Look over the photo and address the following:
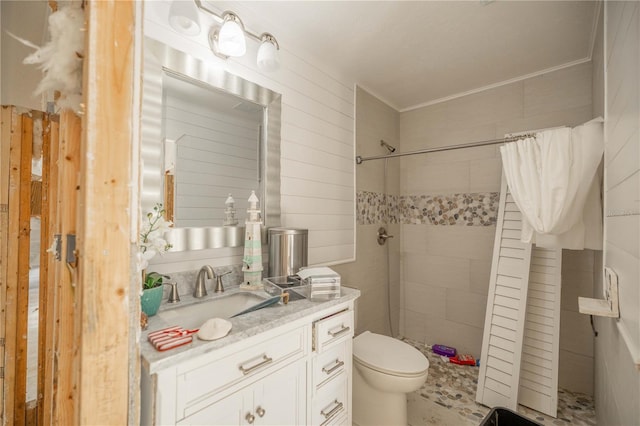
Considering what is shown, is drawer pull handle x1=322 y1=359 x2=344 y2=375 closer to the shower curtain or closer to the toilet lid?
the toilet lid

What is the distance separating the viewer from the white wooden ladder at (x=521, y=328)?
180 centimetres

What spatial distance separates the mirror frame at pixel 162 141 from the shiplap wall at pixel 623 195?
4.71ft

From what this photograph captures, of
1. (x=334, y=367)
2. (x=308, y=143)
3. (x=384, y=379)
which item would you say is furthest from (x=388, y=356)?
(x=308, y=143)

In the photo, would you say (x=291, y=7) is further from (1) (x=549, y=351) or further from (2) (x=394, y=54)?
(1) (x=549, y=351)

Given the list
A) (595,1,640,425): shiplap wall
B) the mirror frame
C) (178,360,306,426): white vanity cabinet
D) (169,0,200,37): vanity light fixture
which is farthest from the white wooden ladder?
(169,0,200,37): vanity light fixture

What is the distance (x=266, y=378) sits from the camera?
3.38 feet

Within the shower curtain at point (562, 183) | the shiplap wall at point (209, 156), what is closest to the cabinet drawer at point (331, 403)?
the shiplap wall at point (209, 156)

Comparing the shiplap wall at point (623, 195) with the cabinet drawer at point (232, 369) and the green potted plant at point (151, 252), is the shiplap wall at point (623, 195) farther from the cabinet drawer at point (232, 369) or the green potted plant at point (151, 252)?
the green potted plant at point (151, 252)

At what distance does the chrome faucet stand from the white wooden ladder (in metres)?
1.90

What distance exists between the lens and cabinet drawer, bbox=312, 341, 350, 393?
4.02 ft

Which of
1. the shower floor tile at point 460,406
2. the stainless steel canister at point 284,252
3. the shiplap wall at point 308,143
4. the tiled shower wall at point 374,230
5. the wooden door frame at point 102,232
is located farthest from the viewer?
the tiled shower wall at point 374,230

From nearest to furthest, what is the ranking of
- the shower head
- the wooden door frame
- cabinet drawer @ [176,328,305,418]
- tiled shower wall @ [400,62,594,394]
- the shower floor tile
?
the wooden door frame
cabinet drawer @ [176,328,305,418]
the shower floor tile
tiled shower wall @ [400,62,594,394]
the shower head

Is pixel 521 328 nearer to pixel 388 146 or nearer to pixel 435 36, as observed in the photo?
pixel 388 146

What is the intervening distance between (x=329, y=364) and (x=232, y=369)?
1.72 feet
